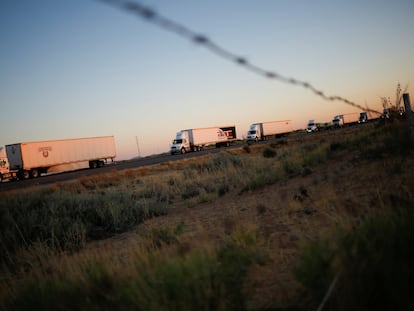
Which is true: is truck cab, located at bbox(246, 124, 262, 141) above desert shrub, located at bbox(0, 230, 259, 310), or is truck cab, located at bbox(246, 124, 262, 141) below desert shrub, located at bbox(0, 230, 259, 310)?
above

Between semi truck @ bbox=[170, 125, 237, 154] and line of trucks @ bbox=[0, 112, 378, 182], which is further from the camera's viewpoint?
semi truck @ bbox=[170, 125, 237, 154]

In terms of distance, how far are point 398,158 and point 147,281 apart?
7.43 meters

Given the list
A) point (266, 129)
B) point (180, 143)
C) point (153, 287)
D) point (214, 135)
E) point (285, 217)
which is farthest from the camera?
point (266, 129)

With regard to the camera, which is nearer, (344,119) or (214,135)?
(214,135)

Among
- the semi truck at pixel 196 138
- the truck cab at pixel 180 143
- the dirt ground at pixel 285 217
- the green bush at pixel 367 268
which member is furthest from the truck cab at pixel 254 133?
the green bush at pixel 367 268

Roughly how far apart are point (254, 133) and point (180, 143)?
20848 mm

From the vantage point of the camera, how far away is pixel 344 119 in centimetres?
8656

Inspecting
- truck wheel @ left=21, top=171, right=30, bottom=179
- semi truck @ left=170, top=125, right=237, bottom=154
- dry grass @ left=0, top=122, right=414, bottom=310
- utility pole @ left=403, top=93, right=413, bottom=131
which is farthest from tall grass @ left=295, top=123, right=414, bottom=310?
semi truck @ left=170, top=125, right=237, bottom=154

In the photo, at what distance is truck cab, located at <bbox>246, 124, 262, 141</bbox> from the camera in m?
64.8

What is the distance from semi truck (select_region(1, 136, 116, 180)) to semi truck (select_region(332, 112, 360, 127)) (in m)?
64.6

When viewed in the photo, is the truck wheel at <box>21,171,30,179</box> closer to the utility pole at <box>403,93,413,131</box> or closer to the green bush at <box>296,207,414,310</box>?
the utility pole at <box>403,93,413,131</box>

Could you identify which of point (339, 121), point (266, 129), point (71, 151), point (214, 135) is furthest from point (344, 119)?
point (71, 151)

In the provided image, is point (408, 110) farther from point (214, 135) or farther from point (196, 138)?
point (214, 135)

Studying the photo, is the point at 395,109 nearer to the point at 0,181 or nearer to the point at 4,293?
the point at 4,293
